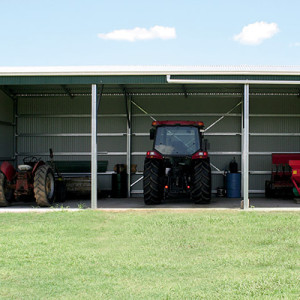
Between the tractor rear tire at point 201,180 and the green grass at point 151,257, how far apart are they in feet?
7.24

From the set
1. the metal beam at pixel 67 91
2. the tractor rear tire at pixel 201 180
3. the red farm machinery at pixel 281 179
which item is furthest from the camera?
the metal beam at pixel 67 91

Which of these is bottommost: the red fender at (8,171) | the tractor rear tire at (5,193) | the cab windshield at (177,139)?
the tractor rear tire at (5,193)

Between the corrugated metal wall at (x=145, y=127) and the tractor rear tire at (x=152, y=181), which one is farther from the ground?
the corrugated metal wall at (x=145, y=127)

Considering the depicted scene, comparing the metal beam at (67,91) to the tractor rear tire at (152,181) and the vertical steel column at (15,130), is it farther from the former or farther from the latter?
the tractor rear tire at (152,181)

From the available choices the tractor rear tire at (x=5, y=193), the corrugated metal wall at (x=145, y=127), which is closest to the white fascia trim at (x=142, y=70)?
the tractor rear tire at (x=5, y=193)

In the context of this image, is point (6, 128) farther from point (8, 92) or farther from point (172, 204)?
point (172, 204)

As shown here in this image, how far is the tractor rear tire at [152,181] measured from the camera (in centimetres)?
1351

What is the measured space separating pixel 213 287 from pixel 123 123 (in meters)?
12.3

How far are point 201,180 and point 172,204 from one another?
1363 mm

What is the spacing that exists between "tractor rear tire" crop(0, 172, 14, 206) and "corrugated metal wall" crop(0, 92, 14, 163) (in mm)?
2963

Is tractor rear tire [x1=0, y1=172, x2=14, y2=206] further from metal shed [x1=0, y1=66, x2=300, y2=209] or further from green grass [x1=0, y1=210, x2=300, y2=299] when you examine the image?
metal shed [x1=0, y1=66, x2=300, y2=209]

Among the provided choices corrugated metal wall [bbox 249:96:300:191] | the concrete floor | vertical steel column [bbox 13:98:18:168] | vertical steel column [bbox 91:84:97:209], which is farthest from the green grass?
vertical steel column [bbox 13:98:18:168]

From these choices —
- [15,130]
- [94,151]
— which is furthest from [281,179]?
[15,130]

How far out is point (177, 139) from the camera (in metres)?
14.6
